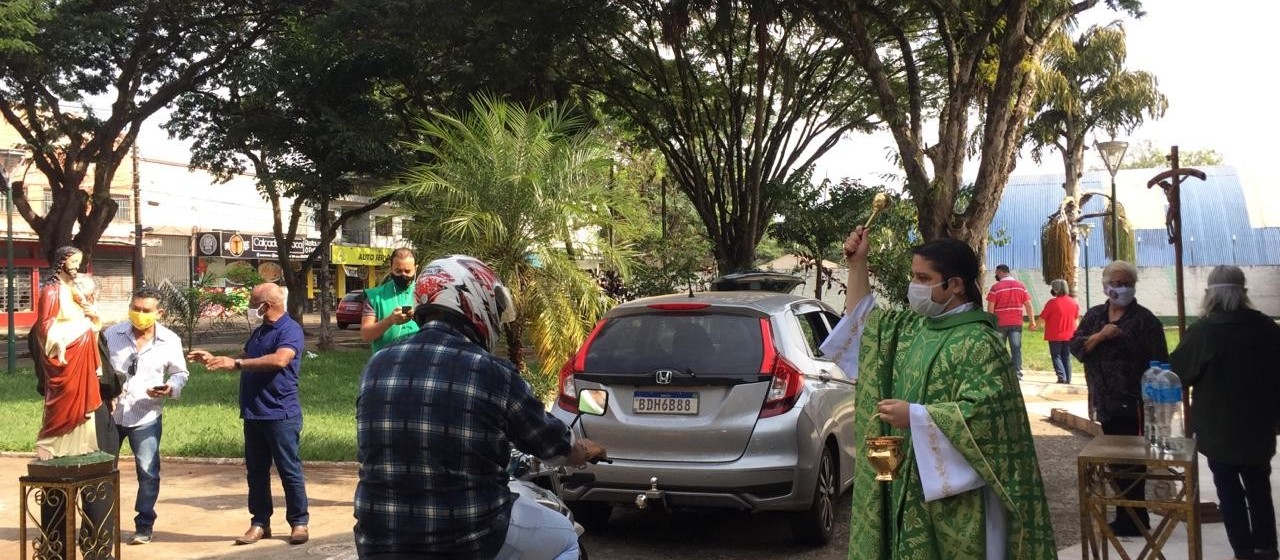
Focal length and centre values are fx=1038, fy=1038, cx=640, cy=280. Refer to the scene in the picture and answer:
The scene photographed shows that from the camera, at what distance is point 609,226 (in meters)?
11.7

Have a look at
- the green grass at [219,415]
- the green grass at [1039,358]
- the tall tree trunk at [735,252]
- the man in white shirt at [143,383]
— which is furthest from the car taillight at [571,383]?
the tall tree trunk at [735,252]

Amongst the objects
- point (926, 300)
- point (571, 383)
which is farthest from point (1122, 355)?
point (926, 300)

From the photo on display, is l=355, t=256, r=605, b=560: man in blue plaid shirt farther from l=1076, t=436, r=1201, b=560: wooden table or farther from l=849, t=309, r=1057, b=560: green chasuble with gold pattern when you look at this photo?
l=1076, t=436, r=1201, b=560: wooden table

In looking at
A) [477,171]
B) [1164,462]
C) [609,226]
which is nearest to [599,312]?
[609,226]

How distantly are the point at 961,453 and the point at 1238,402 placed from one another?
10.4 ft

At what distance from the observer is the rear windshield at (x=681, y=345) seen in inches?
259

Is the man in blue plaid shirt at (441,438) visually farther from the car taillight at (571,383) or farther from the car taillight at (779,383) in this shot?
the car taillight at (571,383)

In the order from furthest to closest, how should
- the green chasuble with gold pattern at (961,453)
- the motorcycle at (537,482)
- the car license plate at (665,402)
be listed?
the car license plate at (665,402), the motorcycle at (537,482), the green chasuble with gold pattern at (961,453)

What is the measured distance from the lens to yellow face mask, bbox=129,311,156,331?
23.0 feet

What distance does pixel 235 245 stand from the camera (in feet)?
156

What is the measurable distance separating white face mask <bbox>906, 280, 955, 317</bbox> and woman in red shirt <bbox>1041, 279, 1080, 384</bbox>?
1288cm

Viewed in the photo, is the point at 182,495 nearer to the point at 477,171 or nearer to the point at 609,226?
the point at 477,171

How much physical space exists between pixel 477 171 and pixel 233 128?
10929 millimetres

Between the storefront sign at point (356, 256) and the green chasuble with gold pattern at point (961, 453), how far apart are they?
165 feet
